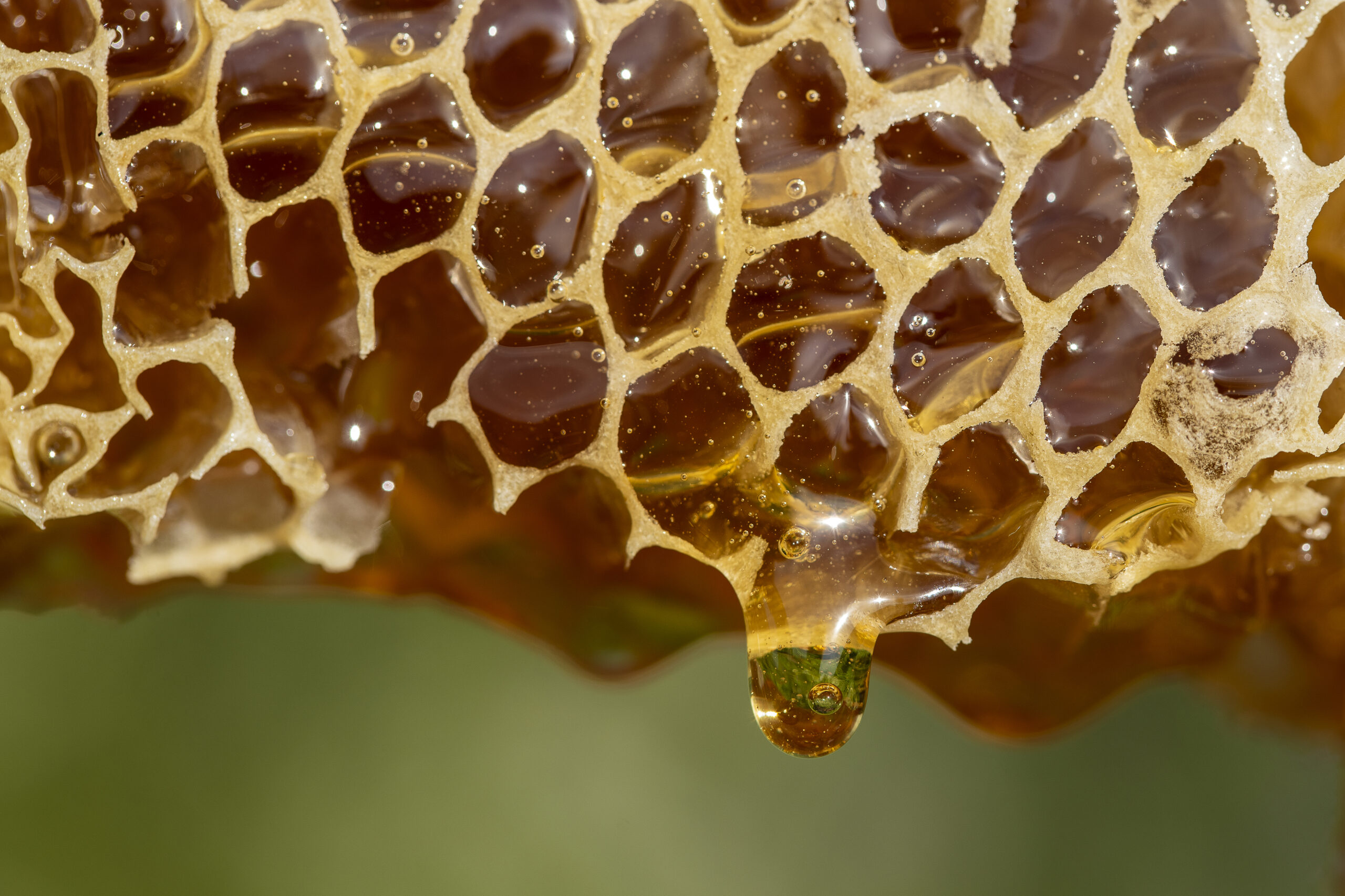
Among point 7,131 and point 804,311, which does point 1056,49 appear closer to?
point 804,311

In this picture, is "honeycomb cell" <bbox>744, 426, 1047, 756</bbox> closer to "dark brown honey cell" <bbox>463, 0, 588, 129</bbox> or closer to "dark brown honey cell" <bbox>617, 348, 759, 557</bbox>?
"dark brown honey cell" <bbox>617, 348, 759, 557</bbox>

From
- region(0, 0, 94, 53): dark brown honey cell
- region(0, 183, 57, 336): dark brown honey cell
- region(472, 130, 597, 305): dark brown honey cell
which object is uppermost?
region(0, 0, 94, 53): dark brown honey cell

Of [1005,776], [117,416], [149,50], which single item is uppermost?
[149,50]

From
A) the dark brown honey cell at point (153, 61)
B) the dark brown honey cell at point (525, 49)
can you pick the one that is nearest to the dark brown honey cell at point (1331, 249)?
the dark brown honey cell at point (525, 49)

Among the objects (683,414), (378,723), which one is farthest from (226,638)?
(683,414)

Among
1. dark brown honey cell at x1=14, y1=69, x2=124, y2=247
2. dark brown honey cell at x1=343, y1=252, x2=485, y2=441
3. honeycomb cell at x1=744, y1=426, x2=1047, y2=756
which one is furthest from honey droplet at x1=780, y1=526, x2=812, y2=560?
dark brown honey cell at x1=14, y1=69, x2=124, y2=247

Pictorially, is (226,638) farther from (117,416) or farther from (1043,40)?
(1043,40)

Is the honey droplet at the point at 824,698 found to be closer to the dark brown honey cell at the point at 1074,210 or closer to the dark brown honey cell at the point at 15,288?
the dark brown honey cell at the point at 1074,210

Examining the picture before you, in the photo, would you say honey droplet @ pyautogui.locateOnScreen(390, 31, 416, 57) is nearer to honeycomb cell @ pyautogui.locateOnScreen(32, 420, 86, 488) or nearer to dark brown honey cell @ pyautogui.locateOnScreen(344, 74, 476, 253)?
dark brown honey cell @ pyautogui.locateOnScreen(344, 74, 476, 253)

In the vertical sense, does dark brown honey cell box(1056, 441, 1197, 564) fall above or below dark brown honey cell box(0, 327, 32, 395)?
below
